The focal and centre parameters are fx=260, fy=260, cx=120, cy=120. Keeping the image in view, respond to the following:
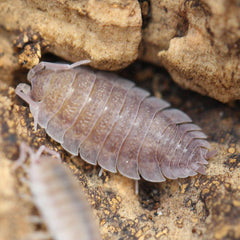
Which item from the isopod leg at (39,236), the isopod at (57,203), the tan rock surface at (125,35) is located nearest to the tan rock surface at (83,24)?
the tan rock surface at (125,35)

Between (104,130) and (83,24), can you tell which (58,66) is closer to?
(83,24)

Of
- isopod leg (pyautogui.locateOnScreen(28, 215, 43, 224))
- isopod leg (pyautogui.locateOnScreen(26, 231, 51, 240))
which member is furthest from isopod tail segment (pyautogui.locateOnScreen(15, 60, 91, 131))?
isopod leg (pyautogui.locateOnScreen(26, 231, 51, 240))

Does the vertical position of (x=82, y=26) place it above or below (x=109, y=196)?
above

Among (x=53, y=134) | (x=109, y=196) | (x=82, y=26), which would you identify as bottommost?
(x=109, y=196)

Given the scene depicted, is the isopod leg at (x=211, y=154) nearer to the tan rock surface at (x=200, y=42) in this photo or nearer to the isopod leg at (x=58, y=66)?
the tan rock surface at (x=200, y=42)

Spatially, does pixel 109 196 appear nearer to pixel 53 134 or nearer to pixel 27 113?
pixel 53 134

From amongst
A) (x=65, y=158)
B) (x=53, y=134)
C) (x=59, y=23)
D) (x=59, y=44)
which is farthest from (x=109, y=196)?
(x=59, y=23)

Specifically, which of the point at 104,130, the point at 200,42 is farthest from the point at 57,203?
the point at 200,42
